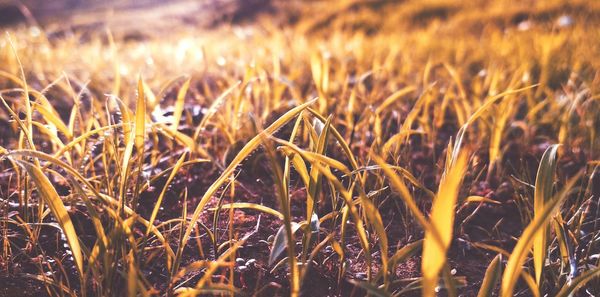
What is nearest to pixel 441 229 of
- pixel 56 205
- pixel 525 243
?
pixel 525 243

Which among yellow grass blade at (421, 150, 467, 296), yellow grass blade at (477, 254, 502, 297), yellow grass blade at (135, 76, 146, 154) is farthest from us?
yellow grass blade at (135, 76, 146, 154)

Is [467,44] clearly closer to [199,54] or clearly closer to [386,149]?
[199,54]

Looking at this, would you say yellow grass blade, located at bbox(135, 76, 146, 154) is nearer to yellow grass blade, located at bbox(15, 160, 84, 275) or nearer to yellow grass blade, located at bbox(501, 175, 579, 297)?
yellow grass blade, located at bbox(15, 160, 84, 275)

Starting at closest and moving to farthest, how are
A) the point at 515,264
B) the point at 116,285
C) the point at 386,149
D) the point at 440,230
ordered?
1. the point at 440,230
2. the point at 515,264
3. the point at 116,285
4. the point at 386,149

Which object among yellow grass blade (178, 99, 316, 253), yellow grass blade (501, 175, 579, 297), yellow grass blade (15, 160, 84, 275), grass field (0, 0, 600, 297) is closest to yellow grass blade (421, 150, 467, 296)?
grass field (0, 0, 600, 297)

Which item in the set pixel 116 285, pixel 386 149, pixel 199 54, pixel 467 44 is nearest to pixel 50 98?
pixel 199 54

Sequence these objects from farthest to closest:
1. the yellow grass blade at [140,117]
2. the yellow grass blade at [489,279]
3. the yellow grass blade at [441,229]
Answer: the yellow grass blade at [140,117]
the yellow grass blade at [489,279]
the yellow grass blade at [441,229]

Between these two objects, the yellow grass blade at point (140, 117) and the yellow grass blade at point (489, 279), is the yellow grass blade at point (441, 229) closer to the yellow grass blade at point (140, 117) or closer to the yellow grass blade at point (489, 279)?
the yellow grass blade at point (489, 279)

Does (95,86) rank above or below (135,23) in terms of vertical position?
below

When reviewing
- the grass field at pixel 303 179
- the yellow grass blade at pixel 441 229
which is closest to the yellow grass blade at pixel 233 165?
the grass field at pixel 303 179
